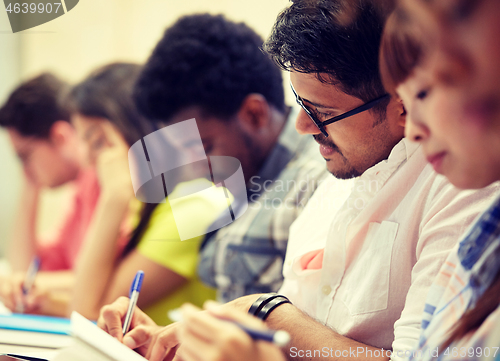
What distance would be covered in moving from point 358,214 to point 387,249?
9cm

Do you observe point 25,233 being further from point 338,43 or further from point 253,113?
point 338,43

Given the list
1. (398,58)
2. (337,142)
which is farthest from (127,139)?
(398,58)

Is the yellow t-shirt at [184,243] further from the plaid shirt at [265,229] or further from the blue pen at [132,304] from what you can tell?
the blue pen at [132,304]

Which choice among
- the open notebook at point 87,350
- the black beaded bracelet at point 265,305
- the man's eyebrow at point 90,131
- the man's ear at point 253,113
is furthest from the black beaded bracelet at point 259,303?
the man's eyebrow at point 90,131

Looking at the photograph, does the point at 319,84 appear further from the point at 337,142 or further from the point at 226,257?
the point at 226,257

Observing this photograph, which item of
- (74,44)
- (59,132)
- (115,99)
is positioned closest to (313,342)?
(115,99)

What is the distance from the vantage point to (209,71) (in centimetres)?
108

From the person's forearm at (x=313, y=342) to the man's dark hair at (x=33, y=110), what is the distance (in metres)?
1.32

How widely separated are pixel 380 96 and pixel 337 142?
10cm

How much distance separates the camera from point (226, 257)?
0.97 metres

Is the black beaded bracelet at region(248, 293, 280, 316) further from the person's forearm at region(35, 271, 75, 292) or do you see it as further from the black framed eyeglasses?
the person's forearm at region(35, 271, 75, 292)

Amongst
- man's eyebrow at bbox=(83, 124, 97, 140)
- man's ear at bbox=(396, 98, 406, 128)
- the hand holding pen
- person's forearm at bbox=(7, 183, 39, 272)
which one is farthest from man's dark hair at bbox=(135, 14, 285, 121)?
person's forearm at bbox=(7, 183, 39, 272)

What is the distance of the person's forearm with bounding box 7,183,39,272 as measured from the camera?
1.60 m

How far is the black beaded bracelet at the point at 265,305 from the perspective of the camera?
594mm
